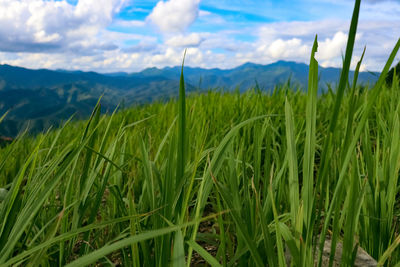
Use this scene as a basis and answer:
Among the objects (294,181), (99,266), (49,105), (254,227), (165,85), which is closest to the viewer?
(294,181)

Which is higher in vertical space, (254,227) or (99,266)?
(254,227)

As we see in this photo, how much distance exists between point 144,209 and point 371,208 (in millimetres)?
677

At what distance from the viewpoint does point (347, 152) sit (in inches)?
23.8

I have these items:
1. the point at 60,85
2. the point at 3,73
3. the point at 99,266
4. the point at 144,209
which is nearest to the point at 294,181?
the point at 144,209

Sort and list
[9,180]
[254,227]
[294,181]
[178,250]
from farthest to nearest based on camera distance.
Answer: [9,180] < [254,227] < [294,181] < [178,250]

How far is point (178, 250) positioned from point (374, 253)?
63cm

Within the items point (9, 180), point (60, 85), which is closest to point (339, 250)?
point (9, 180)

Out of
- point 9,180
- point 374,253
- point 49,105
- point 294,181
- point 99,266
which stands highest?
point 294,181

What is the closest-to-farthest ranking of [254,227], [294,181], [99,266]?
[294,181], [254,227], [99,266]

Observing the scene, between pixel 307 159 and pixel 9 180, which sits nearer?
pixel 307 159

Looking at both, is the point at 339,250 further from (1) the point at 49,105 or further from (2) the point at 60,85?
(2) the point at 60,85

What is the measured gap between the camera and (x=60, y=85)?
619ft

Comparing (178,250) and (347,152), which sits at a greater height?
(347,152)

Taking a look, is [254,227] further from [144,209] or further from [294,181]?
[144,209]
